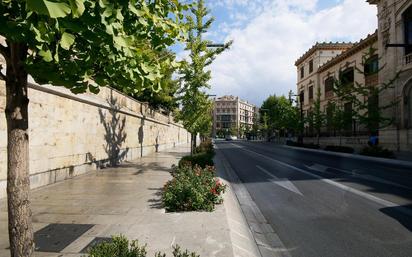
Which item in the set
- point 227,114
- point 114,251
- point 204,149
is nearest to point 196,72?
point 204,149

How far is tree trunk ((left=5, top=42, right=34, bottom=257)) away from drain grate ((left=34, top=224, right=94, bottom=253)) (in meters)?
2.06

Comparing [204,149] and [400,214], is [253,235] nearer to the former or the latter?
[400,214]

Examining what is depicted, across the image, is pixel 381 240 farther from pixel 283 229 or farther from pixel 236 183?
pixel 236 183

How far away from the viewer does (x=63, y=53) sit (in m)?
2.69

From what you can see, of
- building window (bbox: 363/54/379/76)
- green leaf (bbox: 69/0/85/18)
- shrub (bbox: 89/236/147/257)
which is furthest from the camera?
building window (bbox: 363/54/379/76)

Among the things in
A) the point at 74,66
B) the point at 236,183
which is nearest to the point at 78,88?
the point at 74,66

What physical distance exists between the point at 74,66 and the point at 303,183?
1085 centimetres

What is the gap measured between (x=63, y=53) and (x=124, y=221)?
161 inches

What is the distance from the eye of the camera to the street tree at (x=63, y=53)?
2061 millimetres

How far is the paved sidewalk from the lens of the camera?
184 inches

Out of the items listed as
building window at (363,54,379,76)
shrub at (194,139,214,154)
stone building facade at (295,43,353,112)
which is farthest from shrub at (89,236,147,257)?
stone building facade at (295,43,353,112)

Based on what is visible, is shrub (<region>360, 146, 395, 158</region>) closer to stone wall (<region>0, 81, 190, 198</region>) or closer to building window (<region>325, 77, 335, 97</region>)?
stone wall (<region>0, 81, 190, 198</region>)

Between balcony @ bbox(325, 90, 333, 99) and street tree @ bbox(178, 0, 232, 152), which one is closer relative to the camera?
street tree @ bbox(178, 0, 232, 152)

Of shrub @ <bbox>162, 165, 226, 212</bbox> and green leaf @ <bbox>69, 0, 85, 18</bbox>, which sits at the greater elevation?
green leaf @ <bbox>69, 0, 85, 18</bbox>
